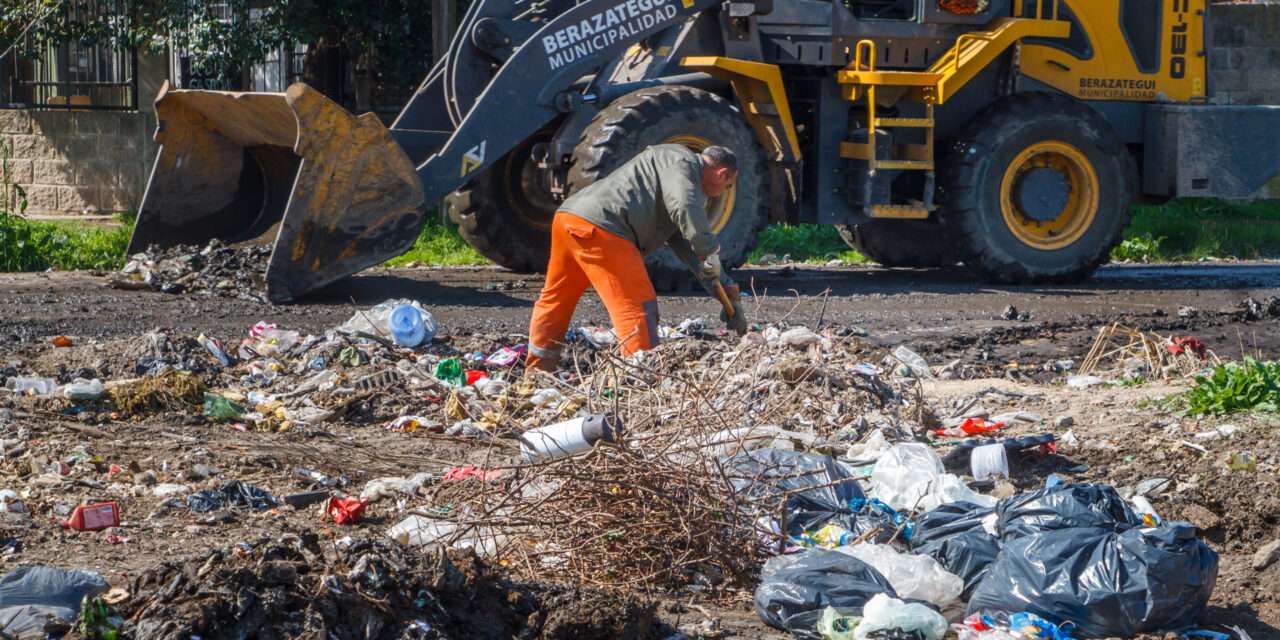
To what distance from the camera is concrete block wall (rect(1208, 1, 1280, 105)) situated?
57.5ft

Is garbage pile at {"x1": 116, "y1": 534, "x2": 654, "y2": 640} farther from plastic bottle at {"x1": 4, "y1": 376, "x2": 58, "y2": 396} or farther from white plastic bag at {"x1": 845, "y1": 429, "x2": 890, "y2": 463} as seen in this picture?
plastic bottle at {"x1": 4, "y1": 376, "x2": 58, "y2": 396}

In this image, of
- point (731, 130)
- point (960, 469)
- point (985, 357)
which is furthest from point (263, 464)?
point (731, 130)

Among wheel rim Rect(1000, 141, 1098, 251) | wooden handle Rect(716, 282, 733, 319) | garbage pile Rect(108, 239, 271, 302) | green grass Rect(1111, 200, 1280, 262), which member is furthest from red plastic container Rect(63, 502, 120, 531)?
green grass Rect(1111, 200, 1280, 262)

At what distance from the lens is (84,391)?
774cm

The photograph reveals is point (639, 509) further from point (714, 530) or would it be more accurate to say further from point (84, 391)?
point (84, 391)

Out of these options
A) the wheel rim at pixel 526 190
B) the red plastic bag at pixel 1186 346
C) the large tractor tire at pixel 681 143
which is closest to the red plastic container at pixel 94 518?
the large tractor tire at pixel 681 143

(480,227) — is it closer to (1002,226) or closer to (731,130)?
(731,130)

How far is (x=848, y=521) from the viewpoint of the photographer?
19.1 feet

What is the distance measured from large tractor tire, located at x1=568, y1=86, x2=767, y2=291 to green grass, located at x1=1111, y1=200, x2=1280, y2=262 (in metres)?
5.37

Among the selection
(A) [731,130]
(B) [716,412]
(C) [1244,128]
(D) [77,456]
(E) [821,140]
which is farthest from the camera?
(C) [1244,128]

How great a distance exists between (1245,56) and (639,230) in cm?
1192

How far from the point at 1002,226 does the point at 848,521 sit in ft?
25.1

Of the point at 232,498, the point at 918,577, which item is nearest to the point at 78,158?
the point at 232,498

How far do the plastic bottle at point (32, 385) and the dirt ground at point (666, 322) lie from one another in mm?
378
